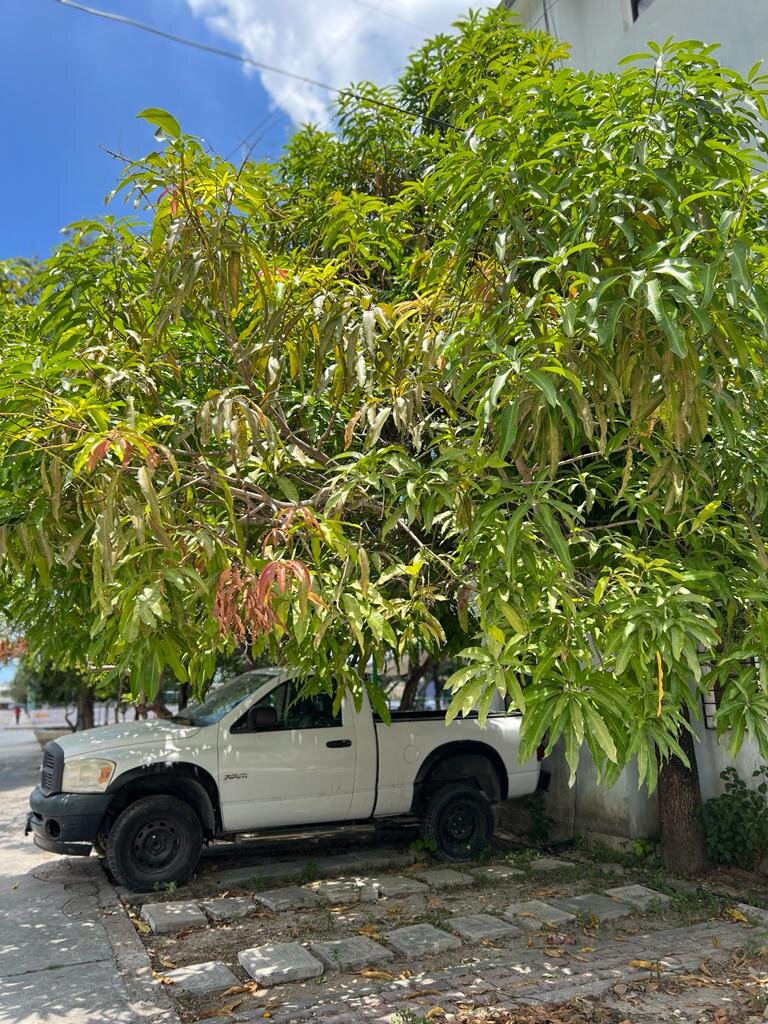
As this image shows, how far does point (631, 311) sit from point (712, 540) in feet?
5.48

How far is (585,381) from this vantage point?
3.90 metres

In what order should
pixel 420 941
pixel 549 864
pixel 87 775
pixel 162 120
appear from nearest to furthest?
pixel 162 120 < pixel 420 941 < pixel 87 775 < pixel 549 864

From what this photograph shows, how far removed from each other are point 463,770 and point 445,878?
1299 millimetres

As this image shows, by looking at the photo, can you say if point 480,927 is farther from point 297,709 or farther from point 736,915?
point 297,709

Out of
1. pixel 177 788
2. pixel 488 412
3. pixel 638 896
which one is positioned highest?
pixel 488 412

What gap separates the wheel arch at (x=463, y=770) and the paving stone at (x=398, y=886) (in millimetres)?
935

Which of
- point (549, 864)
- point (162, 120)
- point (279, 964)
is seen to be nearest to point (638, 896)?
point (549, 864)

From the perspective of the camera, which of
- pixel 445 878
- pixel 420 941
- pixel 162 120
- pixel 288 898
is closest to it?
pixel 162 120

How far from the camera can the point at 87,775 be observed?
7.44 meters

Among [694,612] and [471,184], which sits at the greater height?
[471,184]

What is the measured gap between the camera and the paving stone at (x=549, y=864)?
816 centimetres

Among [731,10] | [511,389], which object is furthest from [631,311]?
[731,10]

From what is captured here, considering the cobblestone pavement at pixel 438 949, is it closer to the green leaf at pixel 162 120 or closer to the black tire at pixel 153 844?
the black tire at pixel 153 844

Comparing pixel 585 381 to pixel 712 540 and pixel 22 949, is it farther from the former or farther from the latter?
pixel 22 949
